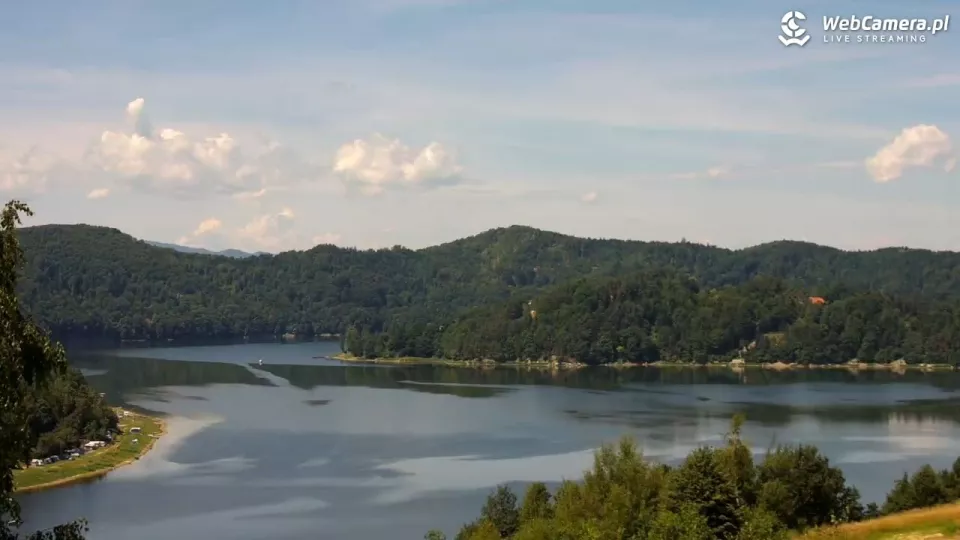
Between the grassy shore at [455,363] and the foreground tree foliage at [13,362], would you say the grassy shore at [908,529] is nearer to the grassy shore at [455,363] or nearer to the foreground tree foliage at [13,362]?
the foreground tree foliage at [13,362]

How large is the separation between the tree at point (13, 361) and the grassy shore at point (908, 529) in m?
13.4

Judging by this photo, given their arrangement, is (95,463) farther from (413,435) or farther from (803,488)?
(803,488)

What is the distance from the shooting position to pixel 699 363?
154 meters

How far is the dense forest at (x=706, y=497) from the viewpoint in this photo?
2773 cm

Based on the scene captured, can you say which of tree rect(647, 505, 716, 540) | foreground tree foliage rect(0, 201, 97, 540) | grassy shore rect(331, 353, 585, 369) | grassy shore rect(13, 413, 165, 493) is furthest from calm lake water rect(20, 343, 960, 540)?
foreground tree foliage rect(0, 201, 97, 540)

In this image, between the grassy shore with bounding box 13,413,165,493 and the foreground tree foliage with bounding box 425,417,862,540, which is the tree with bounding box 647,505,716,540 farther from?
the grassy shore with bounding box 13,413,165,493

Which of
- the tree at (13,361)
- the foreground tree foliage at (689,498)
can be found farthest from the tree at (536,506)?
the tree at (13,361)

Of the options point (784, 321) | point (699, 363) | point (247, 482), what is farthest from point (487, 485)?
point (784, 321)

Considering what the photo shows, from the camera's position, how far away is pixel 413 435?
77.1 m

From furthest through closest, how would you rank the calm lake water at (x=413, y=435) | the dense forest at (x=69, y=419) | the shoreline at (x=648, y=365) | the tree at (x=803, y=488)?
the shoreline at (x=648, y=365)
the dense forest at (x=69, y=419)
the calm lake water at (x=413, y=435)
the tree at (x=803, y=488)

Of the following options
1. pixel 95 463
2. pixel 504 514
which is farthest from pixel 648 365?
pixel 504 514

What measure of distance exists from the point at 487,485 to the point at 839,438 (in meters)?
28.5

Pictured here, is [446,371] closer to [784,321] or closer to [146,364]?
[146,364]

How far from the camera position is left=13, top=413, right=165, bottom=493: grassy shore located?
183 feet
